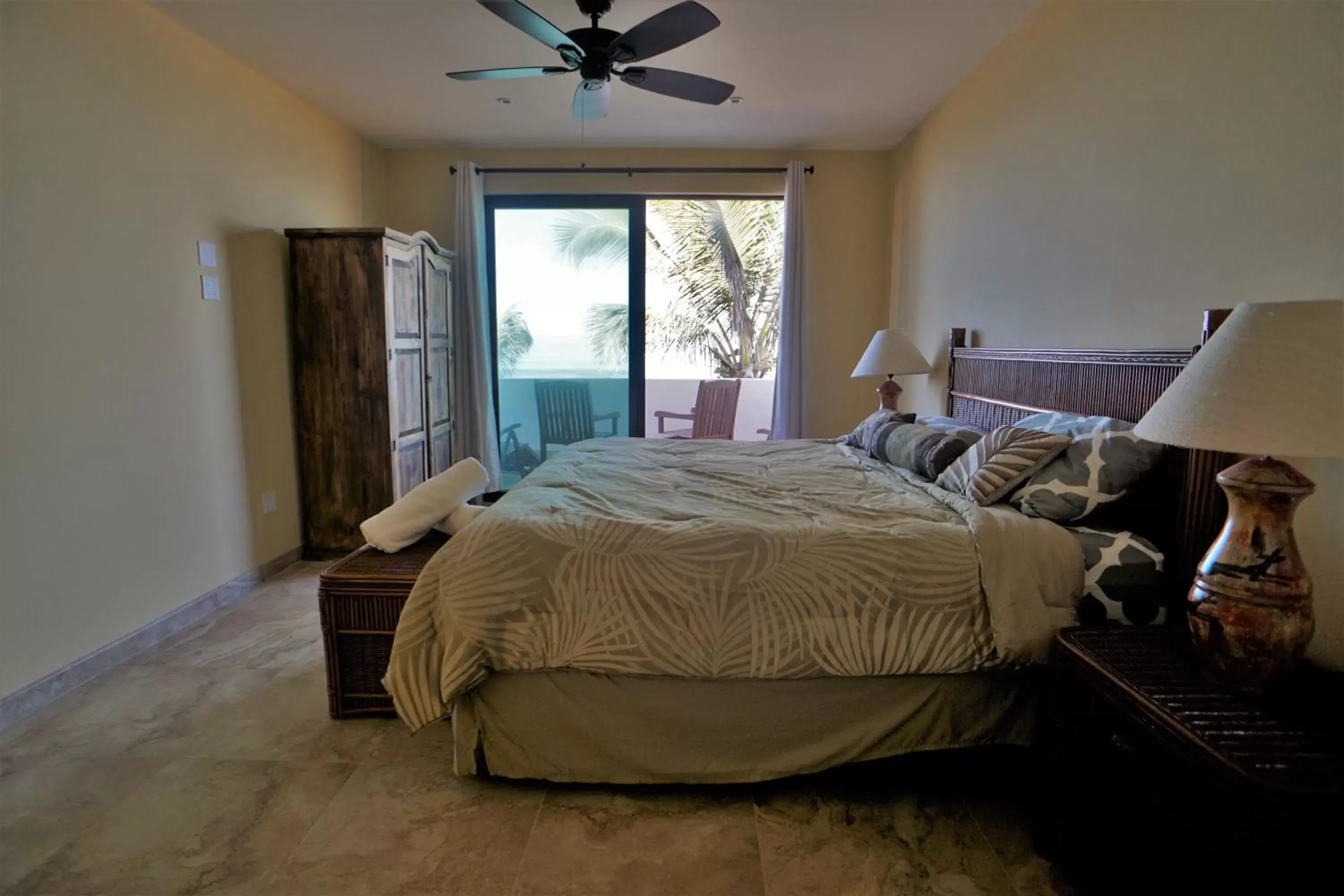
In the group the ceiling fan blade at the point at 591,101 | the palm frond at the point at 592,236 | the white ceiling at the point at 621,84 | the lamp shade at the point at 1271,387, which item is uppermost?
the white ceiling at the point at 621,84

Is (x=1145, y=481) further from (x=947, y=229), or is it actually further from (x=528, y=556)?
(x=947, y=229)

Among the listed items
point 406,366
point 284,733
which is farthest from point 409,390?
point 284,733

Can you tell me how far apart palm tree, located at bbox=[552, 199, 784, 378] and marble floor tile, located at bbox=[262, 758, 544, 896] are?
4108 mm

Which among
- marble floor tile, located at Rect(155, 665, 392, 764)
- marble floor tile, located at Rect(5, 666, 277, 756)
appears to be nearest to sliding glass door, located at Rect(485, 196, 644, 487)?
marble floor tile, located at Rect(5, 666, 277, 756)

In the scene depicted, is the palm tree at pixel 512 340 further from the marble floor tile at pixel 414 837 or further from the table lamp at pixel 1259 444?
the table lamp at pixel 1259 444

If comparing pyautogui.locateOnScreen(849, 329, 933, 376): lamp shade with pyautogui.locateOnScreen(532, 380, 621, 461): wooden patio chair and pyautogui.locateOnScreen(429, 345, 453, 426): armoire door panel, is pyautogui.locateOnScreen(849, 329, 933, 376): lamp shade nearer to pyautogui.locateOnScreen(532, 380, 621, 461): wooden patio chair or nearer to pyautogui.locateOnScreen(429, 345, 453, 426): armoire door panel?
pyautogui.locateOnScreen(532, 380, 621, 461): wooden patio chair

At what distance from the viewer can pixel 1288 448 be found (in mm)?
1065

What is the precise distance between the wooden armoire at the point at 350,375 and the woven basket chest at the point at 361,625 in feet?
5.38

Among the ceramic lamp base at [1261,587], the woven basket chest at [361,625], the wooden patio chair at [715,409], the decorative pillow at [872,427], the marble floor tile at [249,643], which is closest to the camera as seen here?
the ceramic lamp base at [1261,587]

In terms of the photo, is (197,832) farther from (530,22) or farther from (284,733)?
(530,22)

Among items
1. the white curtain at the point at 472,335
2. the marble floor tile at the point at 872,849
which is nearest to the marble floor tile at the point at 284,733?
the marble floor tile at the point at 872,849

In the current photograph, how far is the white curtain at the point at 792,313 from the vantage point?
4.40 m

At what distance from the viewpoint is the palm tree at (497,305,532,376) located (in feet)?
15.6

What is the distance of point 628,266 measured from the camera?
15.2 feet
